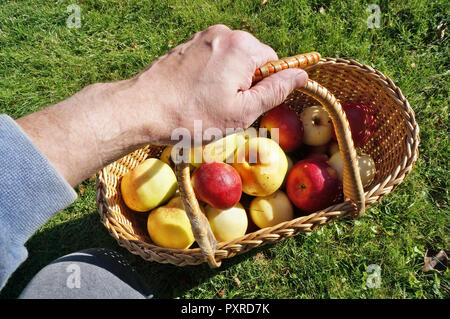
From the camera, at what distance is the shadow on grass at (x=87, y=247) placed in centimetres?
259

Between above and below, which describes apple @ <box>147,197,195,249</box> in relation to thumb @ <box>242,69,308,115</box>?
below

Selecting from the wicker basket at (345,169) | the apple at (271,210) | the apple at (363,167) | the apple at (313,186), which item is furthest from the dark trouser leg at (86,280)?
the apple at (363,167)

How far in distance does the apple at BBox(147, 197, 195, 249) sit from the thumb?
0.83 meters

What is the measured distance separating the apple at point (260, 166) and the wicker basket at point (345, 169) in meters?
0.35

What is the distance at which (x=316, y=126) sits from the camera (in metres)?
2.49

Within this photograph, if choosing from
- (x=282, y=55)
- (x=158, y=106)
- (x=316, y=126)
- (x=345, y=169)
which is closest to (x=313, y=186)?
(x=345, y=169)

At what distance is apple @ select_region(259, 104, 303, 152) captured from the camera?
2393 millimetres

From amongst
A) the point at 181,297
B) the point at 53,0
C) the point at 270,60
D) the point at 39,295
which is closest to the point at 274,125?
the point at 270,60

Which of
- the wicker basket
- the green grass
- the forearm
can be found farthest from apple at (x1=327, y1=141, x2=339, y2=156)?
the forearm

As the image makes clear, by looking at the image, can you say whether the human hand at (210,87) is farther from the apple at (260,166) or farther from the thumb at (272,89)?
the apple at (260,166)

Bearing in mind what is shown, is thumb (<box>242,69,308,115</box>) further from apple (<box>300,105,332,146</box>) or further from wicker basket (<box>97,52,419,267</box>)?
apple (<box>300,105,332,146</box>)

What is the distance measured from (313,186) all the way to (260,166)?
1.06 ft

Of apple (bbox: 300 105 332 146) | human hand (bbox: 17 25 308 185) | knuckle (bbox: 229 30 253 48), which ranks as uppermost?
knuckle (bbox: 229 30 253 48)

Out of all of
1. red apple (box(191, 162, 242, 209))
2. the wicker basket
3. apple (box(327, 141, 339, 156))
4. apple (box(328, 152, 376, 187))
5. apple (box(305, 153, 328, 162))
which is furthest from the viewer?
apple (box(327, 141, 339, 156))
